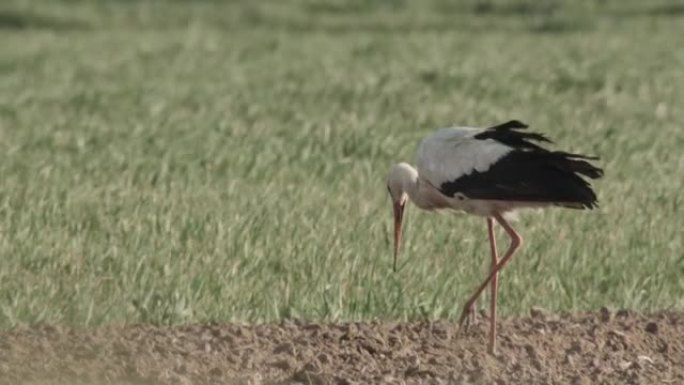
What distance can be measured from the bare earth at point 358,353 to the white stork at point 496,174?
0.88 ft

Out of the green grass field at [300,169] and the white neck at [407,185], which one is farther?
the green grass field at [300,169]

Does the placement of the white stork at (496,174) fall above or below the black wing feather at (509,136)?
below

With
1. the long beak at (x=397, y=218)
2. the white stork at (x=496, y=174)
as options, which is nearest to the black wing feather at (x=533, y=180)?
the white stork at (x=496, y=174)

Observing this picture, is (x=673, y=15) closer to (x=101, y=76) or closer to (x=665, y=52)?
(x=665, y=52)

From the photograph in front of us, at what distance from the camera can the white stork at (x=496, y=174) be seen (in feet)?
25.3

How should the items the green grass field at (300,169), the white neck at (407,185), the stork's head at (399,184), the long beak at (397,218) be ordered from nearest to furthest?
the white neck at (407,185) < the stork's head at (399,184) < the long beak at (397,218) < the green grass field at (300,169)

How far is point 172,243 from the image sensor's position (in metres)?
10.2

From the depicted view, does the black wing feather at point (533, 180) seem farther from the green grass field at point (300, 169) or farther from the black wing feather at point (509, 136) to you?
the green grass field at point (300, 169)

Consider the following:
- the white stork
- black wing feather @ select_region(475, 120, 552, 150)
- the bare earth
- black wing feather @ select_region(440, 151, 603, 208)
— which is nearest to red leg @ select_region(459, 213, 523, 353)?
the white stork

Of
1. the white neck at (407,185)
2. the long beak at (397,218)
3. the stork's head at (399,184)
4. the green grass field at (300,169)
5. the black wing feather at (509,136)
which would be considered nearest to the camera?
the black wing feather at (509,136)

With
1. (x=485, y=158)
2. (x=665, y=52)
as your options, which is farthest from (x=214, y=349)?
(x=665, y=52)

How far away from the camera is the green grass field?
9.14 meters

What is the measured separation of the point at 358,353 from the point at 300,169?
19.7 ft

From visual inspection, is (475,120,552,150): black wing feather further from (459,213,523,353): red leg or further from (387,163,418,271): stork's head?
(387,163,418,271): stork's head
